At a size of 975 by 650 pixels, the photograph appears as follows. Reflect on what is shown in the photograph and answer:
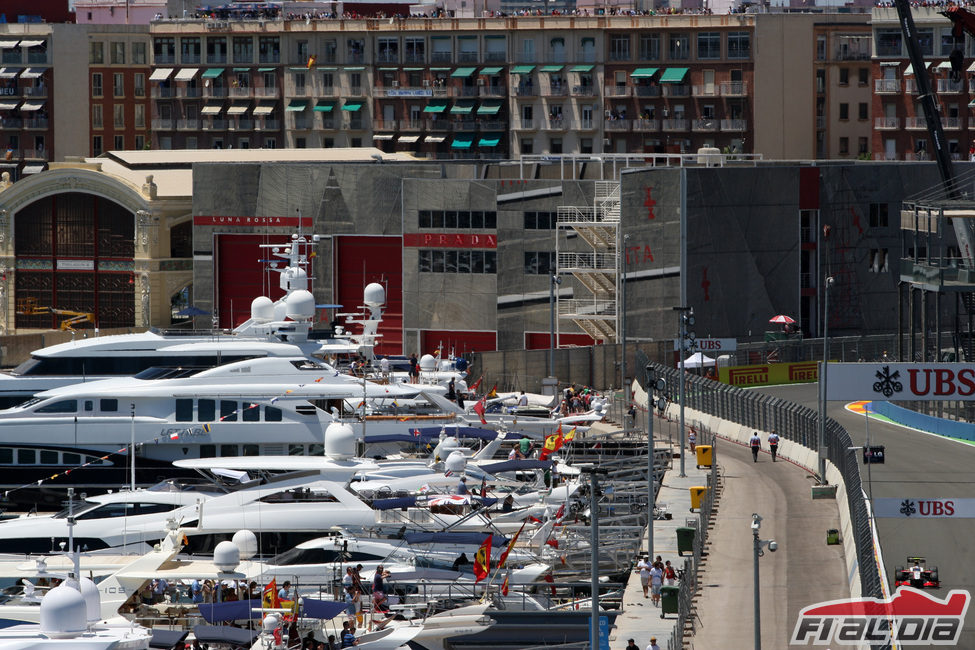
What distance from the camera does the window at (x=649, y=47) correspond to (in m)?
115

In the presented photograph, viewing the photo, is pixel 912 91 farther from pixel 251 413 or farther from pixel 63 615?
pixel 63 615

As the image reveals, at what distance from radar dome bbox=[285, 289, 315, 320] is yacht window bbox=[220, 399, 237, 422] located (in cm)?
521

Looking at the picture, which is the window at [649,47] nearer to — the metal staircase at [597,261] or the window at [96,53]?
the metal staircase at [597,261]

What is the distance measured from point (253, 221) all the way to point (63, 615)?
2370 inches

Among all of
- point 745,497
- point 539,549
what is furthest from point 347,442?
point 745,497

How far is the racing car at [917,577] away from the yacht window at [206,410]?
86.1 ft

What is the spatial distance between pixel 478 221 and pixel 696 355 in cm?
1634

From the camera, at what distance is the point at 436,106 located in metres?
118

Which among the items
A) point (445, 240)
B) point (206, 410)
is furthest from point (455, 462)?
point (445, 240)

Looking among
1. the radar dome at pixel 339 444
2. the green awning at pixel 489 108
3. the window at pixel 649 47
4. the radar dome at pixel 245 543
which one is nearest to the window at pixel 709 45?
the window at pixel 649 47

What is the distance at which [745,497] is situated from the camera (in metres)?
51.1

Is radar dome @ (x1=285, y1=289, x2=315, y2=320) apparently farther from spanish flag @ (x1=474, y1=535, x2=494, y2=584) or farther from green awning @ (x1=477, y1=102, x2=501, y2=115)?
green awning @ (x1=477, y1=102, x2=501, y2=115)

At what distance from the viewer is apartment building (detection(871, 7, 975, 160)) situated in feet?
368

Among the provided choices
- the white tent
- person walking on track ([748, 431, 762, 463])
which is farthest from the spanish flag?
the white tent
